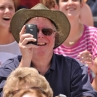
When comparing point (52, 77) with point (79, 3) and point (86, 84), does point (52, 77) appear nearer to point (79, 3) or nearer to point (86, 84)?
point (86, 84)

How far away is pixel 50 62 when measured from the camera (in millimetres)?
3293

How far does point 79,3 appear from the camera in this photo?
4.37 m

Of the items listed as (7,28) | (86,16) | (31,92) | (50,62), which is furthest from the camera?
(86,16)

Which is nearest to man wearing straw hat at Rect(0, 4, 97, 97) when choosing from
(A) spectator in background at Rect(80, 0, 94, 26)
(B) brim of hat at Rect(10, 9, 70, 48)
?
(B) brim of hat at Rect(10, 9, 70, 48)

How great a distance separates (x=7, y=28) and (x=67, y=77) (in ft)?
4.08

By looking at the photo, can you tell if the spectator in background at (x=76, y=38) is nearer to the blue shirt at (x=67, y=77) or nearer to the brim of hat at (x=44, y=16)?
the brim of hat at (x=44, y=16)

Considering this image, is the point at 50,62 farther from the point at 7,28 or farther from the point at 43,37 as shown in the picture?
the point at 7,28

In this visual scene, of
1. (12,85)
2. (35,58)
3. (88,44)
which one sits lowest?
(88,44)

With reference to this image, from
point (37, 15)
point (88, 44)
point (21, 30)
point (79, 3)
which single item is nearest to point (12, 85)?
point (21, 30)

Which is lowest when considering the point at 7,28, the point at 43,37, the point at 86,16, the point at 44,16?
the point at 86,16

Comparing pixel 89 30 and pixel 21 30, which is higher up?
pixel 21 30

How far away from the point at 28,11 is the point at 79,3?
47.9 inches

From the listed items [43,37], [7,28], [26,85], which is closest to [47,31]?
[43,37]

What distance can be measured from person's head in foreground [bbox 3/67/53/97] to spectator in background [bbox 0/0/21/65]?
5.11ft
